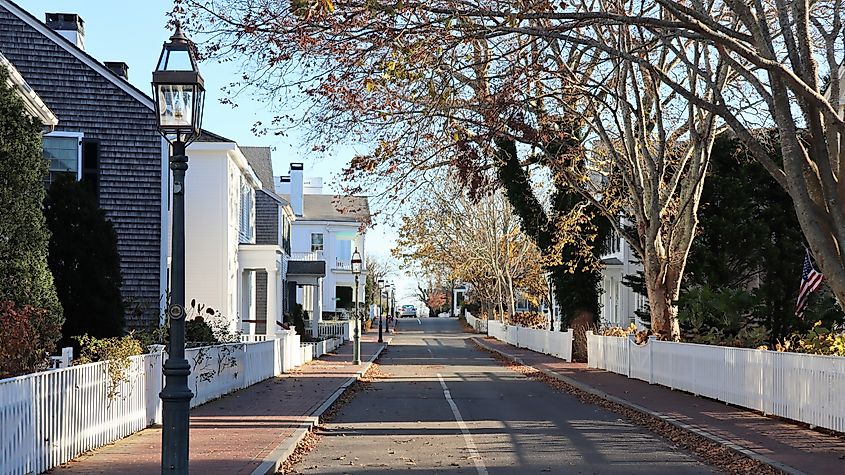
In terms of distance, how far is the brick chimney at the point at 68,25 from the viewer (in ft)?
98.2

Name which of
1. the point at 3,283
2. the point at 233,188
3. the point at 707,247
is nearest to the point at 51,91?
the point at 233,188

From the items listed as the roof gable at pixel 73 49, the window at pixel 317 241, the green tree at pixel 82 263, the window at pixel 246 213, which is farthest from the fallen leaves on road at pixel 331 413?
the window at pixel 317 241

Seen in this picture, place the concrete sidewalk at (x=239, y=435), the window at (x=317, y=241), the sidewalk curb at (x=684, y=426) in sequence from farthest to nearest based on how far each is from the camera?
the window at (x=317, y=241) → the sidewalk curb at (x=684, y=426) → the concrete sidewalk at (x=239, y=435)

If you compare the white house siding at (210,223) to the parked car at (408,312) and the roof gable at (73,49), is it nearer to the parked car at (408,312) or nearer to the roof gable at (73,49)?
the roof gable at (73,49)

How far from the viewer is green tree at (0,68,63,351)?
54.0 ft

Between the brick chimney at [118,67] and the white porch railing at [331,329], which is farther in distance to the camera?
the white porch railing at [331,329]

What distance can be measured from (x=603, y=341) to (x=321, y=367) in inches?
372

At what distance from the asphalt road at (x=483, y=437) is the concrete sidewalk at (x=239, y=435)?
1.75 ft

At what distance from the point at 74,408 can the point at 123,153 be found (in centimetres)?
1690

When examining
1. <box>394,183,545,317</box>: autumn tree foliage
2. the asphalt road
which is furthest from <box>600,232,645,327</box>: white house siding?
the asphalt road

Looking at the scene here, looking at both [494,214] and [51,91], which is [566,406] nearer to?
[51,91]

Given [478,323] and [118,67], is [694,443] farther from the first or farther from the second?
[478,323]

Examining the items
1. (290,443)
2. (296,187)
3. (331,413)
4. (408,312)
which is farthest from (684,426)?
(408,312)

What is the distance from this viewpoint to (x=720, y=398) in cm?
2061
